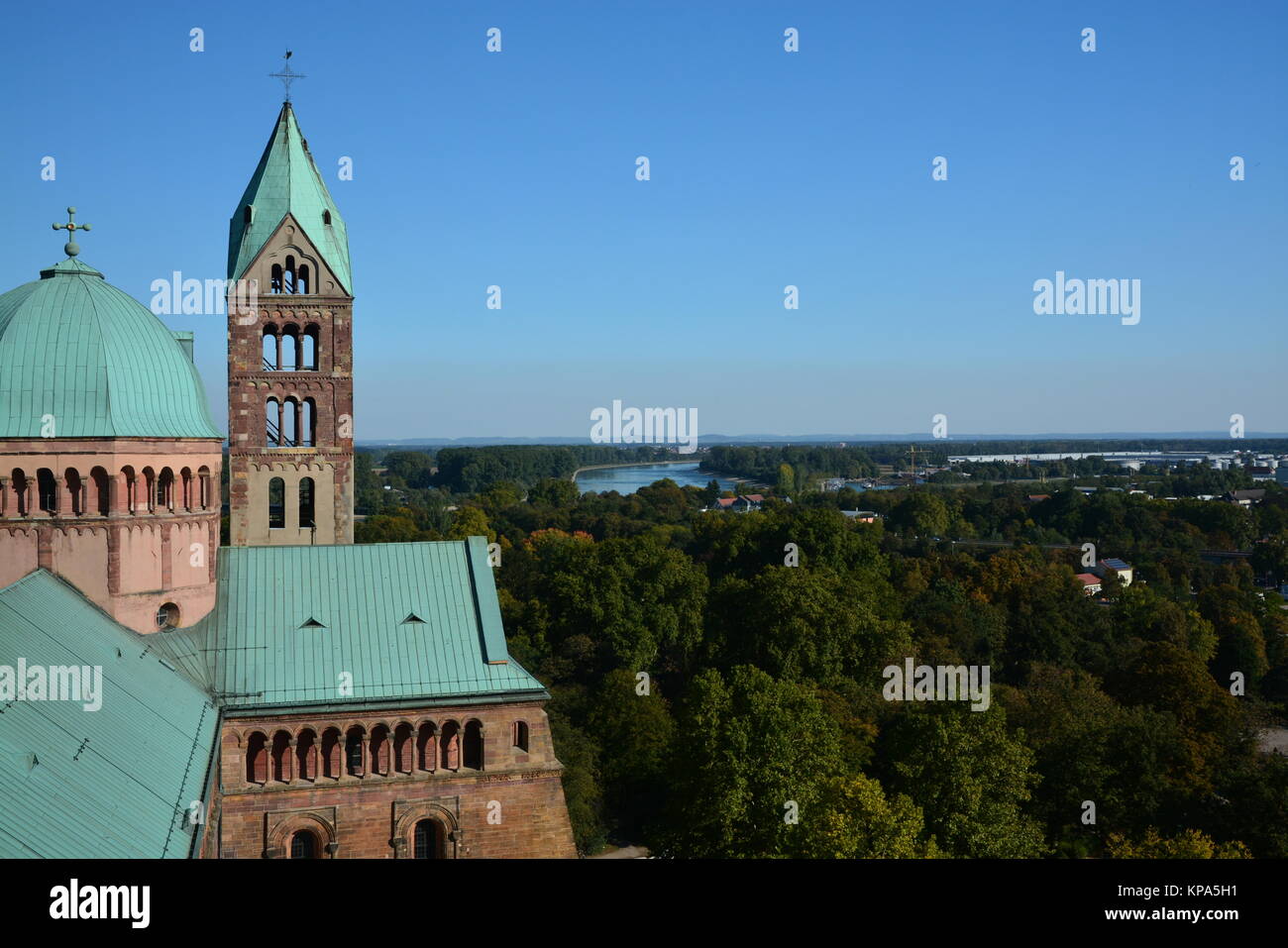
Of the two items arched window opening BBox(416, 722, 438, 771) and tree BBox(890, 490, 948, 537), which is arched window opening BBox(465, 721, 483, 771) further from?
tree BBox(890, 490, 948, 537)

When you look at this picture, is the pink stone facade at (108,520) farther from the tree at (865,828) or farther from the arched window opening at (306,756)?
the tree at (865,828)

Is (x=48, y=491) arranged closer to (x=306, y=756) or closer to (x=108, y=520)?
(x=108, y=520)

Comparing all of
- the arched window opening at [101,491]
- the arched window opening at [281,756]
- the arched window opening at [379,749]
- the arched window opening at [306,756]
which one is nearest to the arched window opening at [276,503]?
the arched window opening at [101,491]

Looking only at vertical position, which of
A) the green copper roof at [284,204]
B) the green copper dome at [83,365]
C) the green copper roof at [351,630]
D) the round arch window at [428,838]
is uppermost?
the green copper roof at [284,204]

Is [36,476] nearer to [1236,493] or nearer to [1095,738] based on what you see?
[1095,738]

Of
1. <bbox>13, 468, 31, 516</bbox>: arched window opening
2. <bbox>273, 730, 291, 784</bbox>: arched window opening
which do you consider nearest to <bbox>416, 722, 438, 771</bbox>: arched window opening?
<bbox>273, 730, 291, 784</bbox>: arched window opening

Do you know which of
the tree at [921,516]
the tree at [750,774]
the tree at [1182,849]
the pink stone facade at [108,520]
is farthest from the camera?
the tree at [921,516]
